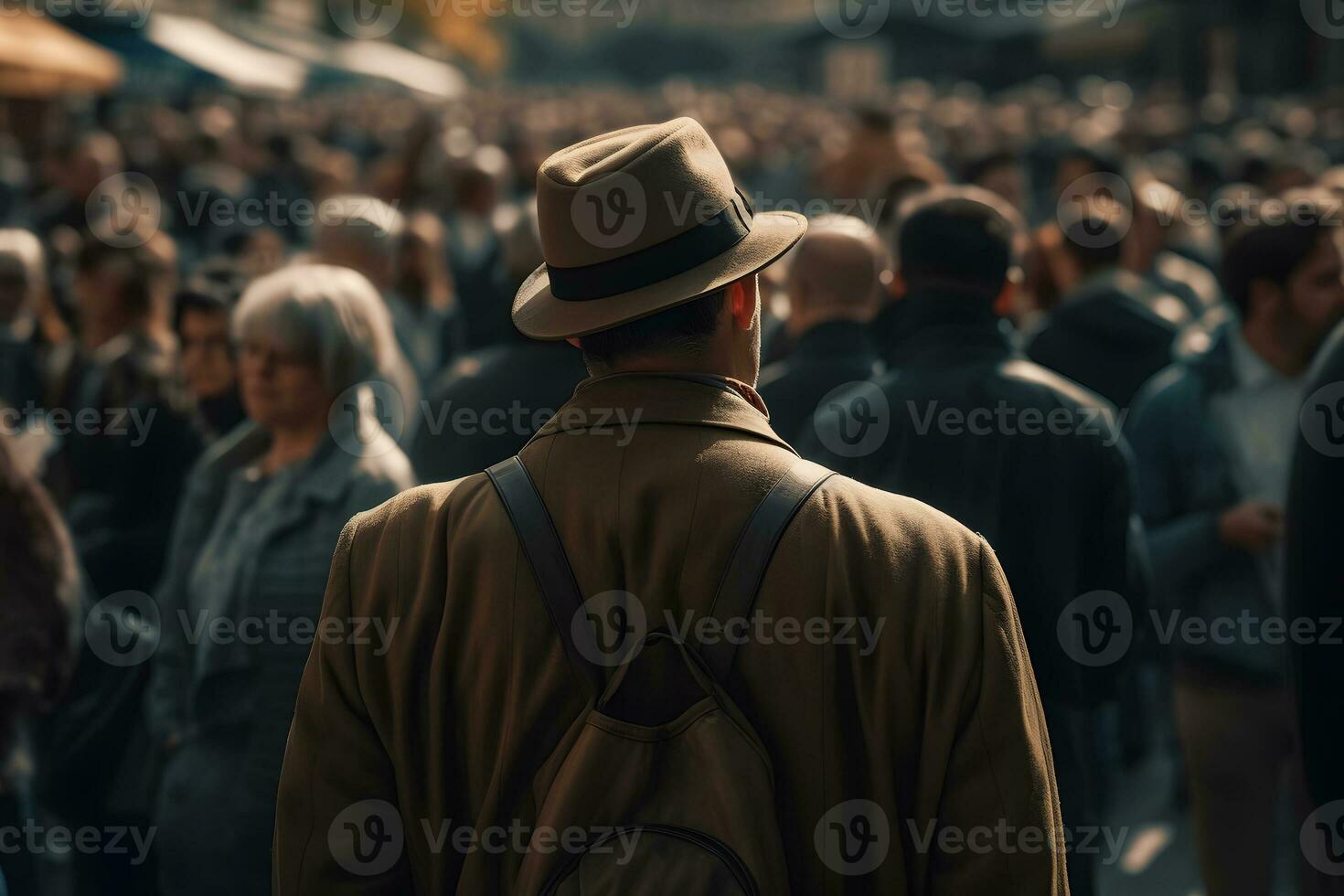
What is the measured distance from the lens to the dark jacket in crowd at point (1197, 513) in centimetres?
415

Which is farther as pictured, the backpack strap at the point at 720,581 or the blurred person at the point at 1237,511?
the blurred person at the point at 1237,511

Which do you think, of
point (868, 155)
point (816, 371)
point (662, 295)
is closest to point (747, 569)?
point (662, 295)

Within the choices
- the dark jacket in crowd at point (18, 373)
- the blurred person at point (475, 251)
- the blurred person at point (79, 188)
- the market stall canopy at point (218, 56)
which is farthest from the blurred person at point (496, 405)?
the market stall canopy at point (218, 56)

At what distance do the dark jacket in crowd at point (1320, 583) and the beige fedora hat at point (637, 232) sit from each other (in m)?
1.24

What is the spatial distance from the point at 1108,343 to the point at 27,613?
3305mm

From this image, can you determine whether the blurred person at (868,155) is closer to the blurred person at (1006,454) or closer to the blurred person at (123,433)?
the blurred person at (123,433)

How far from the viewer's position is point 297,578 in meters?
3.45

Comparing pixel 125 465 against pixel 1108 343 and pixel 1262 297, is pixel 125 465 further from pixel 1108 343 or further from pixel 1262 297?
pixel 1262 297

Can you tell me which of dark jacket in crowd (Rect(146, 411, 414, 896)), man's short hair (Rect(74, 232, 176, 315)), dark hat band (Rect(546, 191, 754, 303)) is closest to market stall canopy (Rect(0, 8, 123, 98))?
man's short hair (Rect(74, 232, 176, 315))

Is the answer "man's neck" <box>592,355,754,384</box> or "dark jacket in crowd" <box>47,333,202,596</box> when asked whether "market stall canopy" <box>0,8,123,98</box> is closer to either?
"dark jacket in crowd" <box>47,333,202,596</box>

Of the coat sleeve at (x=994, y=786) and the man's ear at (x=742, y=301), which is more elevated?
the man's ear at (x=742, y=301)

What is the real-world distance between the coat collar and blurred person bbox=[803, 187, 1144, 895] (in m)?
1.63

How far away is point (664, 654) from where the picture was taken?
A: 1873 mm

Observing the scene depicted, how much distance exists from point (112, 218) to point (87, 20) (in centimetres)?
1342
